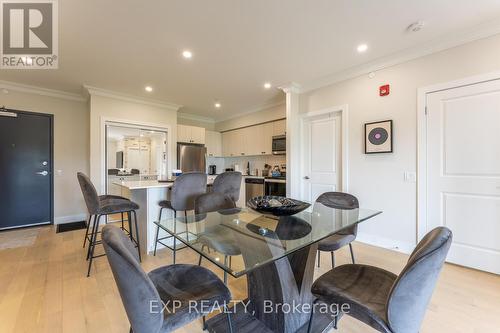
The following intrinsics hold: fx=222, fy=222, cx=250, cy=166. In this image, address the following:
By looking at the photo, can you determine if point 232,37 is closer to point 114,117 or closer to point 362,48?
point 362,48

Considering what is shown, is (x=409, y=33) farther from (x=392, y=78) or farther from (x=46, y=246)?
(x=46, y=246)

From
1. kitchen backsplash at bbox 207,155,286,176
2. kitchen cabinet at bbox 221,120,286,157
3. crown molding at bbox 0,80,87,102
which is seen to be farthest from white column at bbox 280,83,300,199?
crown molding at bbox 0,80,87,102

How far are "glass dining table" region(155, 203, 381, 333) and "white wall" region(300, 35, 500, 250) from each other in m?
1.48

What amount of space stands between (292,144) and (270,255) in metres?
2.95

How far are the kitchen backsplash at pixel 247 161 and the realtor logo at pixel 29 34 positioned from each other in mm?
4169

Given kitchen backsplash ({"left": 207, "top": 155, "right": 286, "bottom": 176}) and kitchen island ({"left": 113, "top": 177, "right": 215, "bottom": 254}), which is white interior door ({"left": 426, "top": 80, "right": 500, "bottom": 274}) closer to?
kitchen backsplash ({"left": 207, "top": 155, "right": 286, "bottom": 176})

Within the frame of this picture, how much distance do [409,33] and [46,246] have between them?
5.34m

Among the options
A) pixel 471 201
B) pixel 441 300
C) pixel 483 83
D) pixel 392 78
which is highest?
pixel 392 78

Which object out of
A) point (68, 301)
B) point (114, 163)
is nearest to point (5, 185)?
point (114, 163)

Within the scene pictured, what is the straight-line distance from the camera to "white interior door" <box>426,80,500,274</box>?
2.33 m

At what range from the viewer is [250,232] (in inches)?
65.3

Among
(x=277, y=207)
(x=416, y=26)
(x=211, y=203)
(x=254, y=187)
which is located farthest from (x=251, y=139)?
(x=277, y=207)

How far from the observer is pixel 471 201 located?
2453 millimetres

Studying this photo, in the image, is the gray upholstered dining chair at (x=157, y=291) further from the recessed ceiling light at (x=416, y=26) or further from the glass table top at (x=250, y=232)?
the recessed ceiling light at (x=416, y=26)
